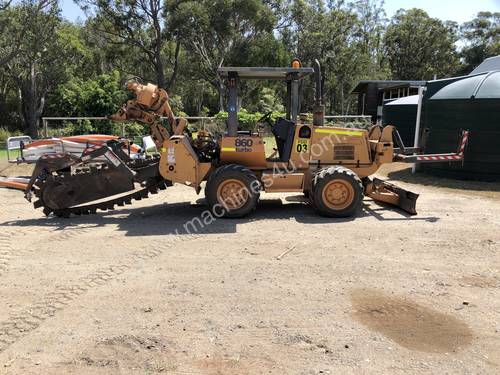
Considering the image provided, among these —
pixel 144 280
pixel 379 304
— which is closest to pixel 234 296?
pixel 144 280

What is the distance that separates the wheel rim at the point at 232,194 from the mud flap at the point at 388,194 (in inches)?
95.9

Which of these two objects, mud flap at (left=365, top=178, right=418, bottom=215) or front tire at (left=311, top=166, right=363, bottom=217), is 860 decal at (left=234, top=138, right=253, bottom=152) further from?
mud flap at (left=365, top=178, right=418, bottom=215)

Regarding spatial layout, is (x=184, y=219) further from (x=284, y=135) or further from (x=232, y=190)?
(x=284, y=135)

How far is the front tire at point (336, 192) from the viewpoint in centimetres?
802

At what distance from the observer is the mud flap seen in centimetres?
858

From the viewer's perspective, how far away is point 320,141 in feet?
27.6

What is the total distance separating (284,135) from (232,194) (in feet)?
4.77

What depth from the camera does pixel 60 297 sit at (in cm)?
478

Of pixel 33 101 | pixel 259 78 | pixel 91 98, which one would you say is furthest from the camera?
pixel 33 101

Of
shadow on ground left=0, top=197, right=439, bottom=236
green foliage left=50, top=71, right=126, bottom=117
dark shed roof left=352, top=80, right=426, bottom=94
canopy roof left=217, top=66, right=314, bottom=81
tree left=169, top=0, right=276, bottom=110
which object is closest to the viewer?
shadow on ground left=0, top=197, right=439, bottom=236

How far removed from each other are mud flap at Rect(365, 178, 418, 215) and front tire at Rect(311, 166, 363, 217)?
862 mm

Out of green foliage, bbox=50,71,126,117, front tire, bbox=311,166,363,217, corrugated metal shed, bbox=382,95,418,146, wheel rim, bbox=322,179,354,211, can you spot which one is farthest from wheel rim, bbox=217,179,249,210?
green foliage, bbox=50,71,126,117

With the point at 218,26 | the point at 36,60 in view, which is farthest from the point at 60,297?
the point at 36,60

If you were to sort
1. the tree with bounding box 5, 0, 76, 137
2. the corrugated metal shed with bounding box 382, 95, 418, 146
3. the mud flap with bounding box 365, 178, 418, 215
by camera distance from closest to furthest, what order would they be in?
the mud flap with bounding box 365, 178, 418, 215 < the corrugated metal shed with bounding box 382, 95, 418, 146 < the tree with bounding box 5, 0, 76, 137
